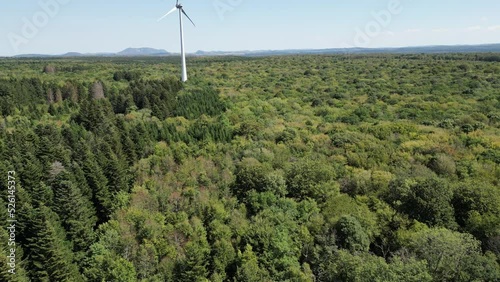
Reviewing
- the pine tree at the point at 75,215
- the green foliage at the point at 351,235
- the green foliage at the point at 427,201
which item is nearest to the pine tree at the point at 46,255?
the pine tree at the point at 75,215

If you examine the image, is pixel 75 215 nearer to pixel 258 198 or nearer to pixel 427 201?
pixel 258 198

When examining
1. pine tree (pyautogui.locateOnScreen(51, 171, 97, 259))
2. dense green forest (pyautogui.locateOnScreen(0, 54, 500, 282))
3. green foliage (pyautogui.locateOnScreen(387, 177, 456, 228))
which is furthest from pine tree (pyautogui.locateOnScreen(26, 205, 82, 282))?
green foliage (pyautogui.locateOnScreen(387, 177, 456, 228))

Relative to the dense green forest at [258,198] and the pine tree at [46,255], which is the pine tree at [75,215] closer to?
the dense green forest at [258,198]

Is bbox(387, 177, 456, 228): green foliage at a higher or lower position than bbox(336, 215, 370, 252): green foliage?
higher

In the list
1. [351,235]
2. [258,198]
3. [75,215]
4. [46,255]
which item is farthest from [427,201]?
[75,215]

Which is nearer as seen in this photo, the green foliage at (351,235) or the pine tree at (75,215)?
the green foliage at (351,235)

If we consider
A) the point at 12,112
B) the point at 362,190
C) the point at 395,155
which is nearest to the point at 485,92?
the point at 395,155

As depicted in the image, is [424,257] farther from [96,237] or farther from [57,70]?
[57,70]

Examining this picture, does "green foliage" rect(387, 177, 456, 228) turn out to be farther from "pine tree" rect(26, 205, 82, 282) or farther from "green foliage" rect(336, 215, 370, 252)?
"pine tree" rect(26, 205, 82, 282)

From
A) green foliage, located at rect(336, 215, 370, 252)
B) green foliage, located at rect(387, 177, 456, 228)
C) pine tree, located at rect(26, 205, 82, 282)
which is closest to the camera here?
pine tree, located at rect(26, 205, 82, 282)
